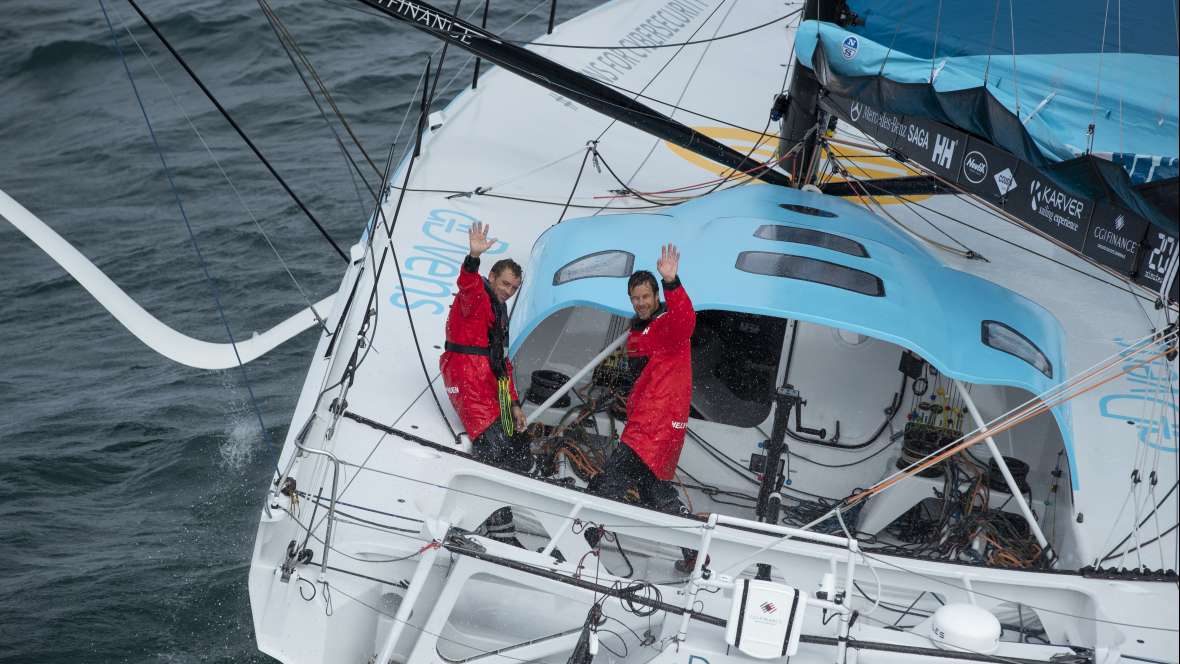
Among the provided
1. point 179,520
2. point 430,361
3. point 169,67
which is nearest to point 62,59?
point 169,67

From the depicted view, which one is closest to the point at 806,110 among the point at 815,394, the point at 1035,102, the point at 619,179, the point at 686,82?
the point at 619,179

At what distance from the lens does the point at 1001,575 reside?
13.9 feet

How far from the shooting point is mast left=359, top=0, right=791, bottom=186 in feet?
18.7

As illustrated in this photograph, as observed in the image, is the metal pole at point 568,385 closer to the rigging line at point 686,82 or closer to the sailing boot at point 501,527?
the sailing boot at point 501,527

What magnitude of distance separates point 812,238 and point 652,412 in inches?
41.0

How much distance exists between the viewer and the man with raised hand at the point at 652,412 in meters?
4.57

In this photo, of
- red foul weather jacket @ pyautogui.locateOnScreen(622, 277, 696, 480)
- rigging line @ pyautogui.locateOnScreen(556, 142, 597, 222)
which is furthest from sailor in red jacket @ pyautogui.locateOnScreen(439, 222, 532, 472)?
rigging line @ pyautogui.locateOnScreen(556, 142, 597, 222)

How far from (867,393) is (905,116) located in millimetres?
1256

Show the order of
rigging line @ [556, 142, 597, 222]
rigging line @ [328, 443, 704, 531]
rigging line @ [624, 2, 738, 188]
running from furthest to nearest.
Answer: rigging line @ [624, 2, 738, 188] → rigging line @ [556, 142, 597, 222] → rigging line @ [328, 443, 704, 531]

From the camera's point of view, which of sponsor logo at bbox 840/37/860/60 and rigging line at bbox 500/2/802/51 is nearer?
sponsor logo at bbox 840/37/860/60

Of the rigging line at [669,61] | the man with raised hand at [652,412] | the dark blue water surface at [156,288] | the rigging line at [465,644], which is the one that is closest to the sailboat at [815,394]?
the rigging line at [465,644]

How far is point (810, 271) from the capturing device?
15.6 ft

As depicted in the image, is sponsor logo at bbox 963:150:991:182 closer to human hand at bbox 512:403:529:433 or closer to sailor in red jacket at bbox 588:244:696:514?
sailor in red jacket at bbox 588:244:696:514

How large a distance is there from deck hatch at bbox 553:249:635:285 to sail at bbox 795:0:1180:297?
129cm
